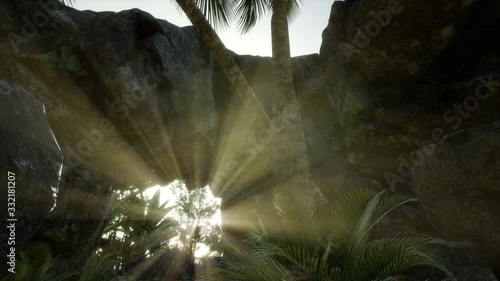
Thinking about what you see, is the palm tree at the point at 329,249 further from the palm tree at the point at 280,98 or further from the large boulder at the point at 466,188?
the large boulder at the point at 466,188

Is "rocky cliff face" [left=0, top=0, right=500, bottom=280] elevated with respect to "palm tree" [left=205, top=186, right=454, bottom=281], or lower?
elevated

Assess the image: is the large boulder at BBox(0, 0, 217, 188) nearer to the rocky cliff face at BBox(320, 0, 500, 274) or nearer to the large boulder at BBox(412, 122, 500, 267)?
the rocky cliff face at BBox(320, 0, 500, 274)

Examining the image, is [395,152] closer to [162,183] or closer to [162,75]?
[162,75]

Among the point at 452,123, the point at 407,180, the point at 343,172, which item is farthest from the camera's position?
the point at 343,172

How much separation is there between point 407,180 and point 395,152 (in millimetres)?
1154

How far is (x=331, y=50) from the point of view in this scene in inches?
549

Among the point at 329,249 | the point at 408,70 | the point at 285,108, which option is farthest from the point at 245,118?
the point at 329,249

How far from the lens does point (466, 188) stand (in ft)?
25.1

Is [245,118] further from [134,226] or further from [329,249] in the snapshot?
[134,226]

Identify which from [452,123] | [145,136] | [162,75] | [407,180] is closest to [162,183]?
[145,136]

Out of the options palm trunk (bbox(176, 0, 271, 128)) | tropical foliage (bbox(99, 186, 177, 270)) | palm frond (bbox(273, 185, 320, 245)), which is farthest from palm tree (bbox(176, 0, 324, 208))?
tropical foliage (bbox(99, 186, 177, 270))

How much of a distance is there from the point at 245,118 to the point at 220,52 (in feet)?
25.0

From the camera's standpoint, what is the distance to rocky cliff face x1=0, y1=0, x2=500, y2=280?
925cm

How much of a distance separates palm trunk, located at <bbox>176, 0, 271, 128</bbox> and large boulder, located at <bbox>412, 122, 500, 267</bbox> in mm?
4681
